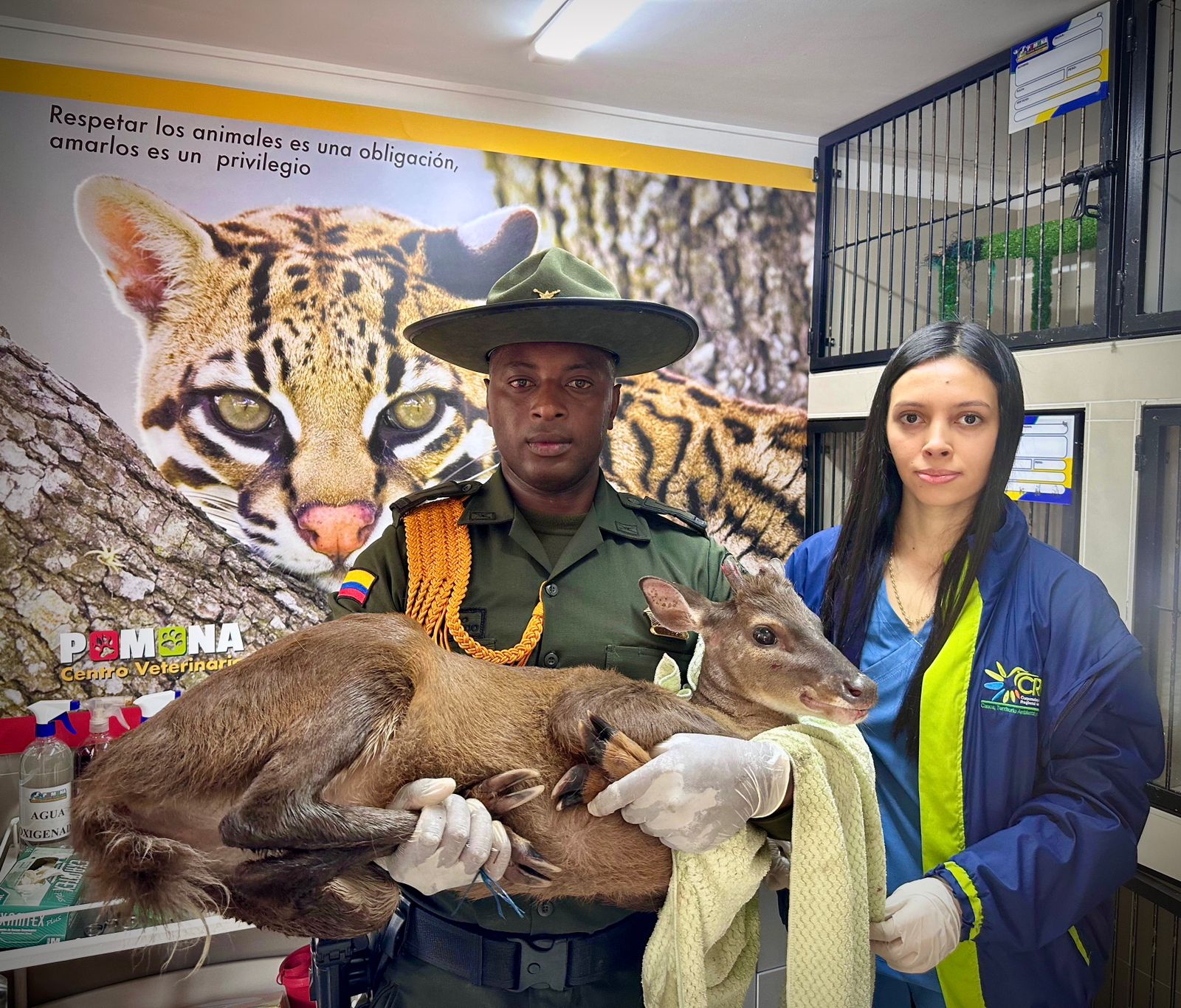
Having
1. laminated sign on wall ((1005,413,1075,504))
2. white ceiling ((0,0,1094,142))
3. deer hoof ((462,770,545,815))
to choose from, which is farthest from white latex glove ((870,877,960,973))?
white ceiling ((0,0,1094,142))

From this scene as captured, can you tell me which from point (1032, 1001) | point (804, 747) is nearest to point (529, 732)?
point (804, 747)

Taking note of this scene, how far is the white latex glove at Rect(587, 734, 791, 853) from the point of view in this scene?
144 cm

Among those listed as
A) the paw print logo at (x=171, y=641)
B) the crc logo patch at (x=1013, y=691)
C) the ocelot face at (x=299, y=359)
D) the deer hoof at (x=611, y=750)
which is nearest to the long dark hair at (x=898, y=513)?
the crc logo patch at (x=1013, y=691)

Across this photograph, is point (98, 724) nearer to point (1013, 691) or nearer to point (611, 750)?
point (611, 750)

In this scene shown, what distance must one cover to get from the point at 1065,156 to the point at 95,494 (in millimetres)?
3474

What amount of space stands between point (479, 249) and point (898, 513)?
242cm

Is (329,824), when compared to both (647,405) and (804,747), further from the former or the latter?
(647,405)

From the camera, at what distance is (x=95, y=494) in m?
3.20

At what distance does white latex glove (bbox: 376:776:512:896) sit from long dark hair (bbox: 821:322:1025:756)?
0.92 metres

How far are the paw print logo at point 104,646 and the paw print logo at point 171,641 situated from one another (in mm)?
145

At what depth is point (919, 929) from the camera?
163 cm

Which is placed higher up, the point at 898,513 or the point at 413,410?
the point at 413,410

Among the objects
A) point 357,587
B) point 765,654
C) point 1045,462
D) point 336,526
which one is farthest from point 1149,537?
point 336,526

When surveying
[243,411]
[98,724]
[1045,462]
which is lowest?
[98,724]
